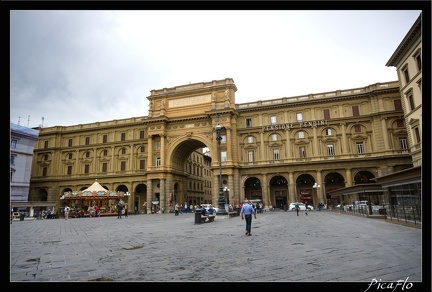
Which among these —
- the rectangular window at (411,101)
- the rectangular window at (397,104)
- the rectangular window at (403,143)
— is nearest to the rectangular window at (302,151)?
the rectangular window at (403,143)

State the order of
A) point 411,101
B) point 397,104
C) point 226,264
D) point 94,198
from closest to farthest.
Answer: point 226,264
point 411,101
point 94,198
point 397,104

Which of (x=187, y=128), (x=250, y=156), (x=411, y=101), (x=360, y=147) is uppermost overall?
(x=187, y=128)

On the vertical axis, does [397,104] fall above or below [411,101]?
above

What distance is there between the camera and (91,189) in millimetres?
37281

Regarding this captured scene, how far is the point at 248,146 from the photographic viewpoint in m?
45.2

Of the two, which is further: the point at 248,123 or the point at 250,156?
the point at 248,123

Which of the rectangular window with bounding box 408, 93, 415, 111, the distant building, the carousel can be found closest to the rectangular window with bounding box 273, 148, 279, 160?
the rectangular window with bounding box 408, 93, 415, 111

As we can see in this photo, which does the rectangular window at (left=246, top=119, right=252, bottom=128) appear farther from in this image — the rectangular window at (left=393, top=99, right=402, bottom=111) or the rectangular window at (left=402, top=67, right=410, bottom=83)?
the rectangular window at (left=402, top=67, right=410, bottom=83)

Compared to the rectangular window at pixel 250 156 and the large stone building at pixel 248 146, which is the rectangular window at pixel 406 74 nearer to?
the large stone building at pixel 248 146

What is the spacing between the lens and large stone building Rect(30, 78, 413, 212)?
40062 mm

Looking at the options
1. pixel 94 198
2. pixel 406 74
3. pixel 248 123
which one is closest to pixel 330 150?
pixel 248 123

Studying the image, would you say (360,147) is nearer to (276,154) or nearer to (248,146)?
(276,154)

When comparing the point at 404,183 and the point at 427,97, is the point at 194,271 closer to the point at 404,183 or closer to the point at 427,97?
the point at 427,97

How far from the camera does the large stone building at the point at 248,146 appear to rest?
4006 centimetres
